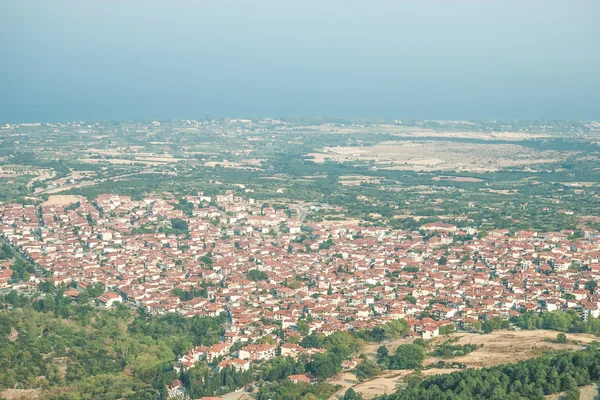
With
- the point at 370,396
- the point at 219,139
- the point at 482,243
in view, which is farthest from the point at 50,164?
the point at 370,396

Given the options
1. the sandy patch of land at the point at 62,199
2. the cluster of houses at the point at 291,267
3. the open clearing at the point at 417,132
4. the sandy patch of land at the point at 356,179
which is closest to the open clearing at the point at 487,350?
the cluster of houses at the point at 291,267

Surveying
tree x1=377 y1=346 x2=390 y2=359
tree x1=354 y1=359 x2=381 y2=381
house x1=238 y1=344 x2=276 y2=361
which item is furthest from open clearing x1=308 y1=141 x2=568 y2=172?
tree x1=354 y1=359 x2=381 y2=381

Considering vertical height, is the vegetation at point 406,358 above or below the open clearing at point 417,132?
below

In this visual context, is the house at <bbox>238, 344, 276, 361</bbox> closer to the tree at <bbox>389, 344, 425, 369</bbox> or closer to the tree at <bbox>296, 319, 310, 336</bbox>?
the tree at <bbox>296, 319, 310, 336</bbox>

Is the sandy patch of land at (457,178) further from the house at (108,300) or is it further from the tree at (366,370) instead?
the tree at (366,370)

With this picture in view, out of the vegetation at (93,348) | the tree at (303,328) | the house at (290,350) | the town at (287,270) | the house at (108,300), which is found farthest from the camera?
the house at (108,300)

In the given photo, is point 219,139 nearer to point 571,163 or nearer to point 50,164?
point 50,164
